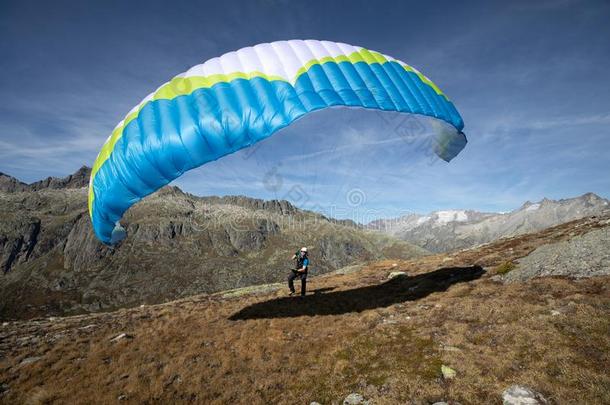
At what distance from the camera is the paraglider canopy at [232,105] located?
31.4 ft

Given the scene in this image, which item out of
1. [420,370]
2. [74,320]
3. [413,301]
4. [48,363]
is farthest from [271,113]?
[74,320]

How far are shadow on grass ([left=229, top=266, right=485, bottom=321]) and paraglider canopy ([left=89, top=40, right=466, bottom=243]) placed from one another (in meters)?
8.06

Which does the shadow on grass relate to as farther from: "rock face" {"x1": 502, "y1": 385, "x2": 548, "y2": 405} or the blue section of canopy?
the blue section of canopy

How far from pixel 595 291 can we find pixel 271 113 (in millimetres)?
12655

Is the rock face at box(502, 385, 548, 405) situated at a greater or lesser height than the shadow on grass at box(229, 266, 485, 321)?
lesser

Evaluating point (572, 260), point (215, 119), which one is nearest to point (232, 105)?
point (215, 119)

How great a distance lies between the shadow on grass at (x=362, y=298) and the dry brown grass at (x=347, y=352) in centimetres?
17

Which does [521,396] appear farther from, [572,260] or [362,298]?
[572,260]

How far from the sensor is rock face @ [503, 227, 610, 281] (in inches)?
543

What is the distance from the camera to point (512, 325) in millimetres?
10234

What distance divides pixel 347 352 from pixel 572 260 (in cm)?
1185

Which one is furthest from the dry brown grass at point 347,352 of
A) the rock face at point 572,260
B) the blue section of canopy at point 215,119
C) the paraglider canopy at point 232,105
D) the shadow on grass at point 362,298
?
the blue section of canopy at point 215,119

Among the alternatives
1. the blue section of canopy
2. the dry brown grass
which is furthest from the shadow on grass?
the blue section of canopy

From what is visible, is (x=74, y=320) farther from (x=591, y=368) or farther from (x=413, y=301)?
(x=591, y=368)
